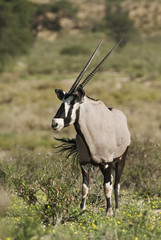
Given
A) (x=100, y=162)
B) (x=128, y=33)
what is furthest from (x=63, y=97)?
(x=128, y=33)

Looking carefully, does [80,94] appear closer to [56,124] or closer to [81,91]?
[81,91]

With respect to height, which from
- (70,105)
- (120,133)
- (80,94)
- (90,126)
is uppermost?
(80,94)

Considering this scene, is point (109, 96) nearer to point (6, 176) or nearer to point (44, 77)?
point (44, 77)

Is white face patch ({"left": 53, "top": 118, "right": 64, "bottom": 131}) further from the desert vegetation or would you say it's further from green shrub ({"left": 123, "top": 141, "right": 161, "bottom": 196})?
green shrub ({"left": 123, "top": 141, "right": 161, "bottom": 196})

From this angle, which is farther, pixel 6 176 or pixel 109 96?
pixel 109 96

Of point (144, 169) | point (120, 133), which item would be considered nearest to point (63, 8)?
point (144, 169)

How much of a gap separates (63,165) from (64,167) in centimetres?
17

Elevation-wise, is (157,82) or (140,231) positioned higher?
(157,82)

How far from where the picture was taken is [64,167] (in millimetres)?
7230

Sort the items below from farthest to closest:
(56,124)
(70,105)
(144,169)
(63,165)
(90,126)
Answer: (144,169), (63,165), (90,126), (70,105), (56,124)

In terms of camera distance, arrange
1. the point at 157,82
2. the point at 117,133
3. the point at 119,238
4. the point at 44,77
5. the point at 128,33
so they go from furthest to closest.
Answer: the point at 128,33 < the point at 44,77 < the point at 157,82 < the point at 117,133 < the point at 119,238

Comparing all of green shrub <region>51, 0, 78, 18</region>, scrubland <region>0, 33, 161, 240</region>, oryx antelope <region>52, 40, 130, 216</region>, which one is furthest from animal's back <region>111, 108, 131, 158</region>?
green shrub <region>51, 0, 78, 18</region>

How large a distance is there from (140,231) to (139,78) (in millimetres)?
28610

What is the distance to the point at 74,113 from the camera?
17.3ft
